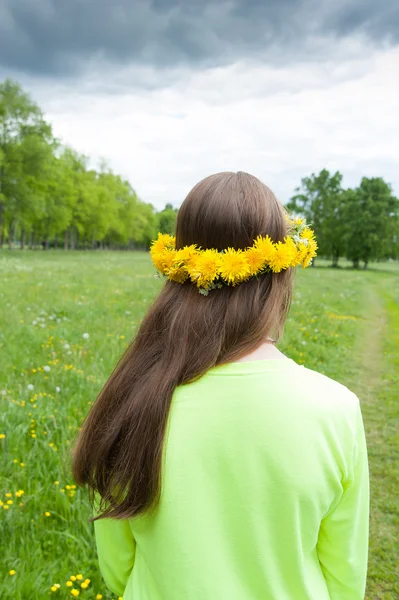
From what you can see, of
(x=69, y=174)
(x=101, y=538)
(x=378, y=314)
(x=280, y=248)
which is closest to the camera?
(x=280, y=248)

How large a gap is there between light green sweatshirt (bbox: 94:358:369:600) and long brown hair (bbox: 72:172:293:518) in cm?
6

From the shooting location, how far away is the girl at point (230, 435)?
4.24 ft

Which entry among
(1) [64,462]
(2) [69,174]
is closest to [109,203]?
(2) [69,174]

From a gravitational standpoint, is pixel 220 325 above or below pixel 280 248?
below

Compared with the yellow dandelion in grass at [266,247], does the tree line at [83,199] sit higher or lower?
higher

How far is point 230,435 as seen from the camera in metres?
1.29

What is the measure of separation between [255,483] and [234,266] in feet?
2.07

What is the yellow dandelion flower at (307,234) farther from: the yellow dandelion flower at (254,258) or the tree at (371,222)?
the tree at (371,222)

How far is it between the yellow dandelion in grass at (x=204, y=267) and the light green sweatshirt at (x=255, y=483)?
273 mm

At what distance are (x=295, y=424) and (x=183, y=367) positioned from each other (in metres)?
0.38

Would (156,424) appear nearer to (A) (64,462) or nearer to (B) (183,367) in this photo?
(B) (183,367)

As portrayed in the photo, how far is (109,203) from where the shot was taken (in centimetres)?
6216

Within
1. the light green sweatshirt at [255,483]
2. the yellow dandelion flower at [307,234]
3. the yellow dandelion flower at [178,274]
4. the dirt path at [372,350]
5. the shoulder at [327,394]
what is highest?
the yellow dandelion flower at [307,234]

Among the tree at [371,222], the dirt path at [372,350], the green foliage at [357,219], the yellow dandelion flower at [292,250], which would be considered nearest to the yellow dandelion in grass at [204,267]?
the yellow dandelion flower at [292,250]
